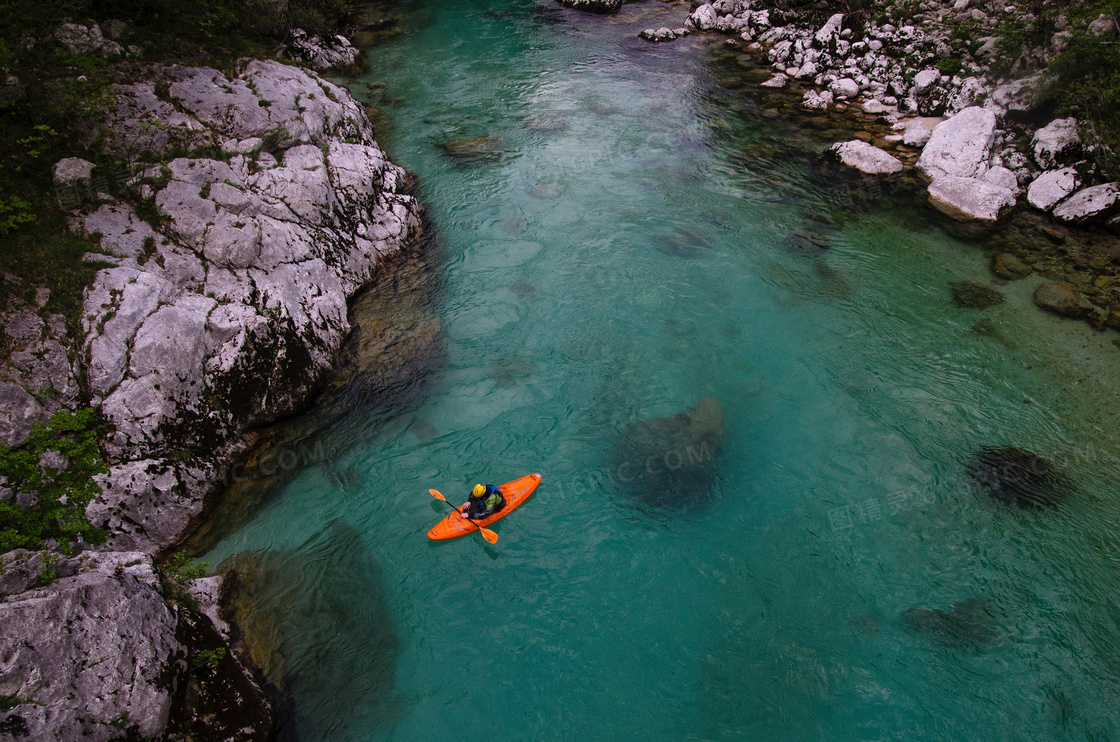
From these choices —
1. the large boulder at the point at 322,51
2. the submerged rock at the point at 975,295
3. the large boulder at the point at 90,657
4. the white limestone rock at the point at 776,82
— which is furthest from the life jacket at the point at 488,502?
the white limestone rock at the point at 776,82

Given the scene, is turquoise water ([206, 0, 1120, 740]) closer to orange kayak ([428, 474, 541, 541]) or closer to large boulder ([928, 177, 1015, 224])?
orange kayak ([428, 474, 541, 541])

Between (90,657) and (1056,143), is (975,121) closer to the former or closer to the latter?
(1056,143)

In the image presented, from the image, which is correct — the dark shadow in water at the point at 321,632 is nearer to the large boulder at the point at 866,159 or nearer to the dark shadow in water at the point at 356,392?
the dark shadow in water at the point at 356,392

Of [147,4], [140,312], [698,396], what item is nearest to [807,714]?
[698,396]

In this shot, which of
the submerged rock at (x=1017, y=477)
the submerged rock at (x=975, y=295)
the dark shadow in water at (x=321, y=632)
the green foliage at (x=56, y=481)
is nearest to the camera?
the green foliage at (x=56, y=481)

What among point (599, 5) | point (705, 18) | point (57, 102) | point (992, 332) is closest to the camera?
point (57, 102)

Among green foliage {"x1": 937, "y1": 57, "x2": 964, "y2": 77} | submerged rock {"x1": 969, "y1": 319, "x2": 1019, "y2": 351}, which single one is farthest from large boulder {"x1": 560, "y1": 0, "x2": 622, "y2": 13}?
submerged rock {"x1": 969, "y1": 319, "x2": 1019, "y2": 351}

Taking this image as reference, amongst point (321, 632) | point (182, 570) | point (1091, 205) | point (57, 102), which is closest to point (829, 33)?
point (1091, 205)
